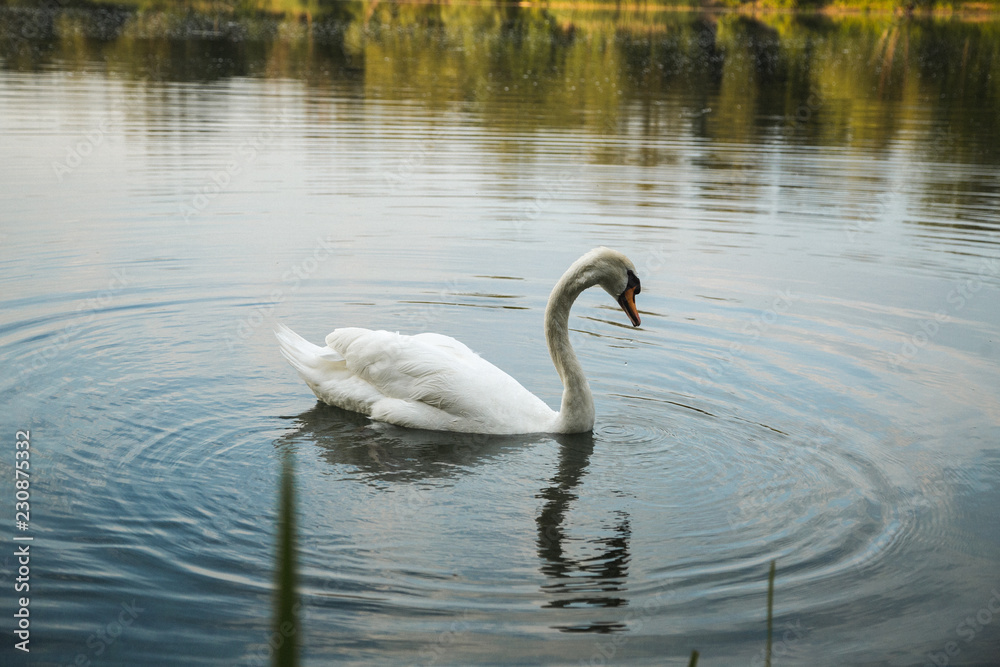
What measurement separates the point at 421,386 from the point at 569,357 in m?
1.13

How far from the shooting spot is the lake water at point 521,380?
192 inches

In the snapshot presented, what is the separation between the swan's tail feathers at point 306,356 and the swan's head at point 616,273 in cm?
212

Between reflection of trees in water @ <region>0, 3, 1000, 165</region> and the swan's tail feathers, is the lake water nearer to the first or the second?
the swan's tail feathers

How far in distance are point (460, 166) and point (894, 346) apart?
10.7 m

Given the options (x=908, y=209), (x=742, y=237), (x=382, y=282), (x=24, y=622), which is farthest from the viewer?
(x=908, y=209)

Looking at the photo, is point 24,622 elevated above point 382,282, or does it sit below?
below

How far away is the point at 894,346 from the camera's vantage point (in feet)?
30.8

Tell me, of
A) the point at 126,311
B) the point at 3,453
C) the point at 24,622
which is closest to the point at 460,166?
the point at 126,311

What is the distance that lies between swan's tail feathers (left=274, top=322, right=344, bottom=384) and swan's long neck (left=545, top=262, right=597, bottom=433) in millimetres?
1687

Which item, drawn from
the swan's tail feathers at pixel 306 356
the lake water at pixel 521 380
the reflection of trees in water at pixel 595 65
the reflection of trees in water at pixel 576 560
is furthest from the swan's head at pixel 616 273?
the reflection of trees in water at pixel 595 65

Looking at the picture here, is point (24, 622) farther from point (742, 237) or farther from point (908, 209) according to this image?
point (908, 209)

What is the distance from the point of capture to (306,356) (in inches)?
308

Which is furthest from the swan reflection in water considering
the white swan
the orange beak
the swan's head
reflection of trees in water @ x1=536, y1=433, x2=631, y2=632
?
the swan's head

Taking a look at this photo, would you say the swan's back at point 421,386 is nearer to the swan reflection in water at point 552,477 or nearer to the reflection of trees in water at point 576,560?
the swan reflection in water at point 552,477
